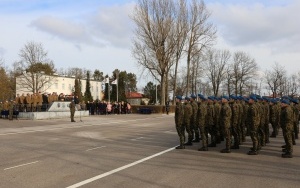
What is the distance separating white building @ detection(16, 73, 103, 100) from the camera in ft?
223

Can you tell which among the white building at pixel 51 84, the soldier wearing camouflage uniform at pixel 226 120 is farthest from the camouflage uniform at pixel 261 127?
the white building at pixel 51 84

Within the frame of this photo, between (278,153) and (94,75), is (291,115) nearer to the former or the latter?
(278,153)

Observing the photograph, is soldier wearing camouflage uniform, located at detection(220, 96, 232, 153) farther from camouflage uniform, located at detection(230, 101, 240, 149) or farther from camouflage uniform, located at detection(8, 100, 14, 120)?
camouflage uniform, located at detection(8, 100, 14, 120)

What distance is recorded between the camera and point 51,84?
250 ft

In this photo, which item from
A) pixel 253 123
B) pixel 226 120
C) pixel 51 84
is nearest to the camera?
pixel 253 123

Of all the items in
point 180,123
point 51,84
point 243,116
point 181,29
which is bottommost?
point 180,123

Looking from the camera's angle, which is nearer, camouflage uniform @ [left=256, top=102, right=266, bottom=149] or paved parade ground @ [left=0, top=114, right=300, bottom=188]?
paved parade ground @ [left=0, top=114, right=300, bottom=188]

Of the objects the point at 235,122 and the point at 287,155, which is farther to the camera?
the point at 235,122

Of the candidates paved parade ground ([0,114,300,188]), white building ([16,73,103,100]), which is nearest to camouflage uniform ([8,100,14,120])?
paved parade ground ([0,114,300,188])

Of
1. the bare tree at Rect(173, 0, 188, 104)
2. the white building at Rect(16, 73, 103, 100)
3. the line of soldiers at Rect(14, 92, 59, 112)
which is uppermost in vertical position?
the bare tree at Rect(173, 0, 188, 104)

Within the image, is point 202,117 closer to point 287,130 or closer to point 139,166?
point 287,130

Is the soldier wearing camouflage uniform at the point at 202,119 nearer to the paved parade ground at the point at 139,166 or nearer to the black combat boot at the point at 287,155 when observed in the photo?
the paved parade ground at the point at 139,166

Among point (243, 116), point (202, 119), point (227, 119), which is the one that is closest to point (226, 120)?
point (227, 119)

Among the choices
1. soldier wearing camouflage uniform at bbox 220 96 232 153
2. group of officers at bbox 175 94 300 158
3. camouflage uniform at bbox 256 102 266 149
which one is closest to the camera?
group of officers at bbox 175 94 300 158
